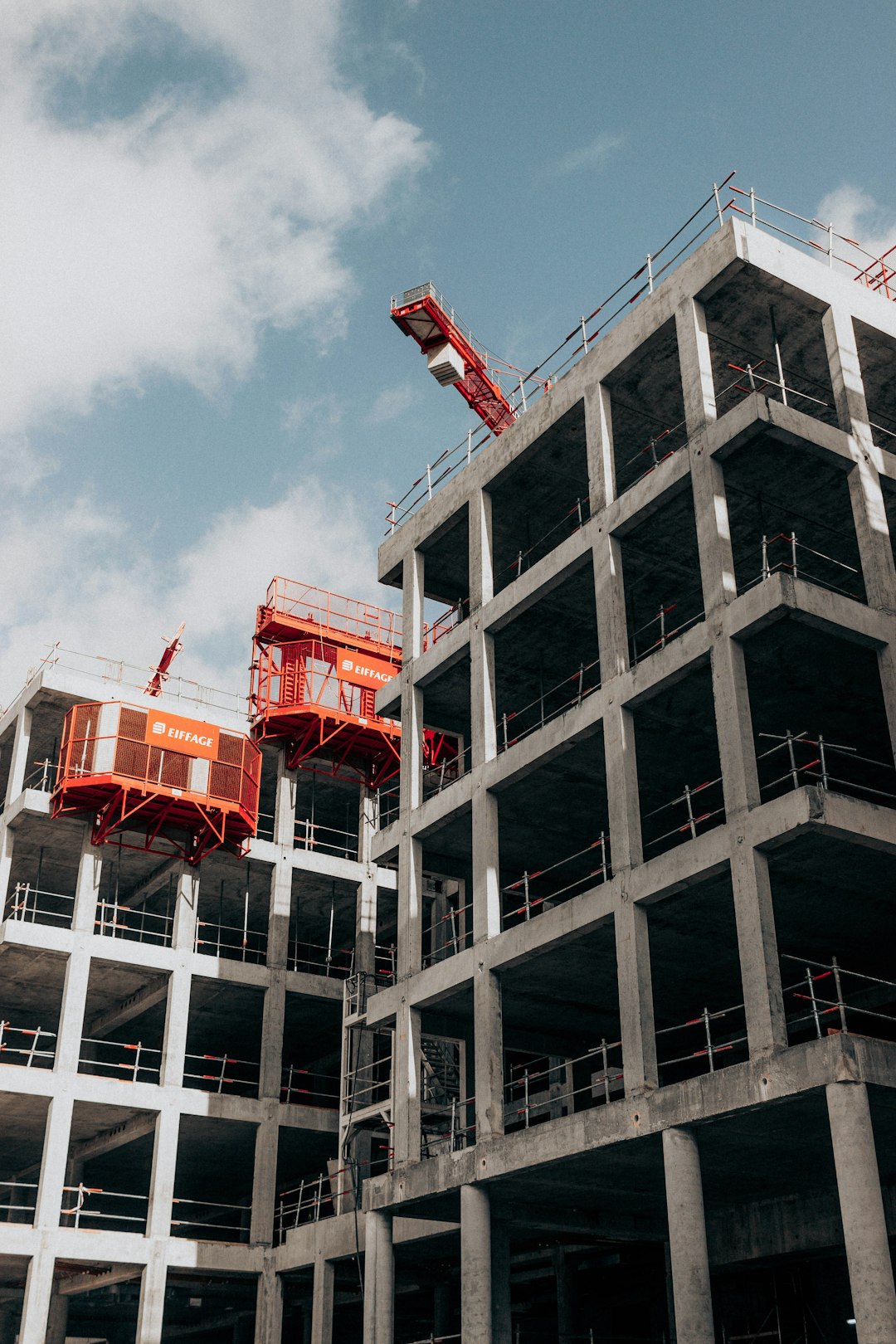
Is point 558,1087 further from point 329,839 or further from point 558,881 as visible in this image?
point 329,839

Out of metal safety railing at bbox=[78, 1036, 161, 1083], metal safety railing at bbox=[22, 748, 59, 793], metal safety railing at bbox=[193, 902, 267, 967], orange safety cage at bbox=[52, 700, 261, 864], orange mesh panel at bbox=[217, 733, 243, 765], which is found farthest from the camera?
metal safety railing at bbox=[193, 902, 267, 967]

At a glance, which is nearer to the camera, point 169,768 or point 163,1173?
point 163,1173

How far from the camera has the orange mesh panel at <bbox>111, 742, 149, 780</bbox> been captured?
4169 cm

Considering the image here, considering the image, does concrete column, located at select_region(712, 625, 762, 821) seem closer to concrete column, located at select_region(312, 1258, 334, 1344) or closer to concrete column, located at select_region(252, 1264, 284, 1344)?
concrete column, located at select_region(312, 1258, 334, 1344)

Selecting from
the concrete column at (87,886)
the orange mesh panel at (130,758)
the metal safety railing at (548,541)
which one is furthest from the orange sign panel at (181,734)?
the metal safety railing at (548,541)

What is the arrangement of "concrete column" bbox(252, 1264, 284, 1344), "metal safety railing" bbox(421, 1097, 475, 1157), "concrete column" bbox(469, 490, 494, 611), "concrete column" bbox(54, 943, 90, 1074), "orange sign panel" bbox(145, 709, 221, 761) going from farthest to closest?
"orange sign panel" bbox(145, 709, 221, 761), "concrete column" bbox(54, 943, 90, 1074), "concrete column" bbox(252, 1264, 284, 1344), "concrete column" bbox(469, 490, 494, 611), "metal safety railing" bbox(421, 1097, 475, 1157)

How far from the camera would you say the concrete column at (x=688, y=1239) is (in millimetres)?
22047

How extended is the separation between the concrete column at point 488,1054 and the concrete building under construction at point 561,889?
0.48 ft

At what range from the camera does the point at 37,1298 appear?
36.6 metres

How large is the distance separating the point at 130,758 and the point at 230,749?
3.68m

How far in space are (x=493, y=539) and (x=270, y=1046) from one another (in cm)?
1786

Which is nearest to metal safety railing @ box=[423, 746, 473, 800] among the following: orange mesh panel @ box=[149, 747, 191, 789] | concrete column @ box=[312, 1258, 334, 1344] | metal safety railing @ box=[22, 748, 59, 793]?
orange mesh panel @ box=[149, 747, 191, 789]

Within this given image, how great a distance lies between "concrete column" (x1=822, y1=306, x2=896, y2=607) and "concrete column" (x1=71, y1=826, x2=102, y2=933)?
25995mm

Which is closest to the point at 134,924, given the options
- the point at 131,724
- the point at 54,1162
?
the point at 131,724
